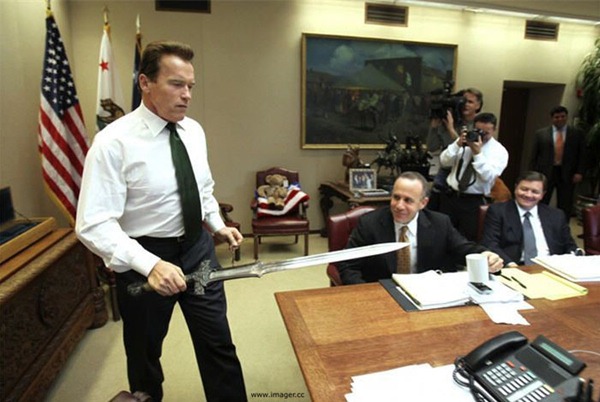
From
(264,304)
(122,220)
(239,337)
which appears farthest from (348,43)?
(122,220)

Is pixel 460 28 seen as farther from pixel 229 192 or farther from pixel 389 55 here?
pixel 229 192

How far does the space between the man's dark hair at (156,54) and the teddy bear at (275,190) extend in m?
2.76

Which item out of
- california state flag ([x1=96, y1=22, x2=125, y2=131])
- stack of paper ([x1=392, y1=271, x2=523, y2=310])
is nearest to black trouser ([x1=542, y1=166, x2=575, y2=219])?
stack of paper ([x1=392, y1=271, x2=523, y2=310])

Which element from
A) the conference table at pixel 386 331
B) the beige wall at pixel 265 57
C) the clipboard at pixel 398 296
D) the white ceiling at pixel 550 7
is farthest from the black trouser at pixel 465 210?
the white ceiling at pixel 550 7

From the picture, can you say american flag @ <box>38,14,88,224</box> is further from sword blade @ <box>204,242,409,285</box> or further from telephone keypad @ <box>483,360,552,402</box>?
telephone keypad @ <box>483,360,552,402</box>

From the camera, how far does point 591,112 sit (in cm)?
516

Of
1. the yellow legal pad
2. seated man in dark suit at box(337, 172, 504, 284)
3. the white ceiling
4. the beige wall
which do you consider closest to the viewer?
the yellow legal pad

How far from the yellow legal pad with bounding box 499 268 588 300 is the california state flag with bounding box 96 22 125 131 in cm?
304

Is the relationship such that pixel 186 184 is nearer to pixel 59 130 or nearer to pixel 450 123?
pixel 59 130

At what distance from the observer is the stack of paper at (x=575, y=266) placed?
162cm

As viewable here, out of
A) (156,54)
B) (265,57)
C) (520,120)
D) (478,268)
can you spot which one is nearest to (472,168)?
(478,268)

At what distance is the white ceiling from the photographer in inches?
177

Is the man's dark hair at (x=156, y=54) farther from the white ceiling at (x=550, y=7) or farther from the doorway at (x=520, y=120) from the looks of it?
the doorway at (x=520, y=120)

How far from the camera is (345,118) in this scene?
185 inches
